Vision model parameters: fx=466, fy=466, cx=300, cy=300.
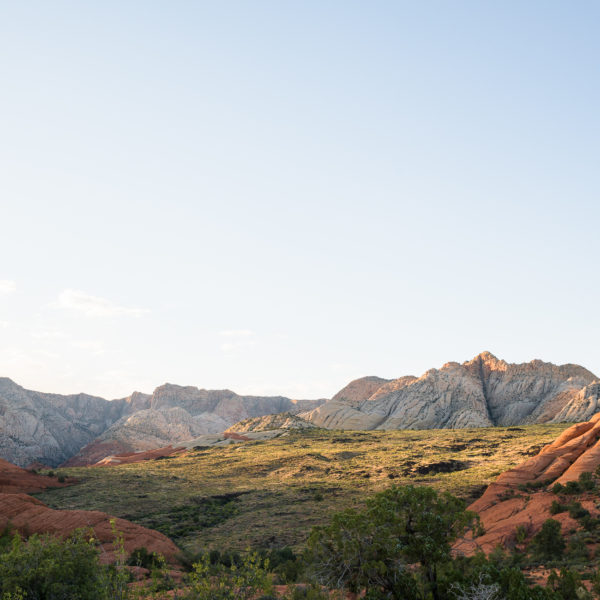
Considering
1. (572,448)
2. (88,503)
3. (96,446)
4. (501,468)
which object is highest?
(572,448)

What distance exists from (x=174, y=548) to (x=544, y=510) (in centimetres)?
2501

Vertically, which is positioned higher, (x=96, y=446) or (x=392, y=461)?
(x=392, y=461)

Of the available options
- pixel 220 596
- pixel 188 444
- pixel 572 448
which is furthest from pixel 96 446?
pixel 220 596

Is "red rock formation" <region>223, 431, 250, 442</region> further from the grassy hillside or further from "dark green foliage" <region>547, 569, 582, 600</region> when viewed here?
"dark green foliage" <region>547, 569, 582, 600</region>

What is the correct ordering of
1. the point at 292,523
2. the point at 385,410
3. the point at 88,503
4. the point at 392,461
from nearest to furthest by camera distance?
the point at 292,523, the point at 88,503, the point at 392,461, the point at 385,410

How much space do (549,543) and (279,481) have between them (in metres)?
37.4

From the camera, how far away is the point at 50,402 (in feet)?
625

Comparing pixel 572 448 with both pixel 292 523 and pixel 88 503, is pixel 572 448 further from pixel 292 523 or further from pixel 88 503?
pixel 88 503

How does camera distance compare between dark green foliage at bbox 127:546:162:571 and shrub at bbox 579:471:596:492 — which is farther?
shrub at bbox 579:471:596:492

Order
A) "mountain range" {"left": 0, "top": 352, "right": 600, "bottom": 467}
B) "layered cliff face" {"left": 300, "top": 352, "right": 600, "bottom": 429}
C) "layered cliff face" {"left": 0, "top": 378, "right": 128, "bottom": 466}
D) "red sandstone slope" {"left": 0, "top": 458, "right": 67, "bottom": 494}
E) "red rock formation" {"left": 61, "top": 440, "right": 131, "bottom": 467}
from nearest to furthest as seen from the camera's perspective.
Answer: "red sandstone slope" {"left": 0, "top": 458, "right": 67, "bottom": 494} < "mountain range" {"left": 0, "top": 352, "right": 600, "bottom": 467} < "layered cliff face" {"left": 300, "top": 352, "right": 600, "bottom": 429} < "layered cliff face" {"left": 0, "top": 378, "right": 128, "bottom": 466} < "red rock formation" {"left": 61, "top": 440, "right": 131, "bottom": 467}

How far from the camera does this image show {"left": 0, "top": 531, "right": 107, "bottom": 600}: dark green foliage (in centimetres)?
1360

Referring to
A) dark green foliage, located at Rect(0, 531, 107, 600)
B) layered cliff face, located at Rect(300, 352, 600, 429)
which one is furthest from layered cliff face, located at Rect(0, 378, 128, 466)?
dark green foliage, located at Rect(0, 531, 107, 600)

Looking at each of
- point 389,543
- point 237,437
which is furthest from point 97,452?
point 389,543

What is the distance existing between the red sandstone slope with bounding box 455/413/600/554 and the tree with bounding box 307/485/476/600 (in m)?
10.8
